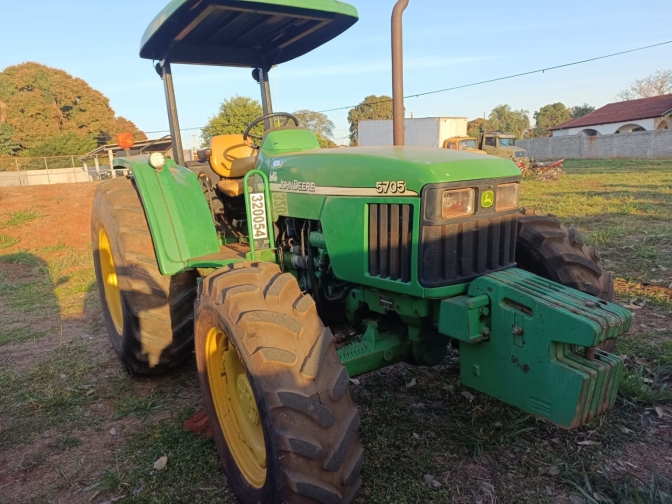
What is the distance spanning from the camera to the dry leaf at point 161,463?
282cm

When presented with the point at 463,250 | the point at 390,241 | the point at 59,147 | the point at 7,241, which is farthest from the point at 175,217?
the point at 59,147

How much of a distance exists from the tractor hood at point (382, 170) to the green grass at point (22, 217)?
10710 mm

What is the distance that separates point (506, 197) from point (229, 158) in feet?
7.61

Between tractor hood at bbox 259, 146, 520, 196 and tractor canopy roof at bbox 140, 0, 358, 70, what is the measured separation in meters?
0.99

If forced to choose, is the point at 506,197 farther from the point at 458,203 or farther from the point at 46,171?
the point at 46,171

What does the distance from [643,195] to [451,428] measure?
1111 cm

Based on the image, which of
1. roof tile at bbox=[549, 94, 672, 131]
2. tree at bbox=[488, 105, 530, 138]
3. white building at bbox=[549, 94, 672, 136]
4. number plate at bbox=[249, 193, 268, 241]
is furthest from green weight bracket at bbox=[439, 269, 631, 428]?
tree at bbox=[488, 105, 530, 138]

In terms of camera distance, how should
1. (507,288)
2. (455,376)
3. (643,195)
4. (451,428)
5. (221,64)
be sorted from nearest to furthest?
1. (507,288)
2. (451,428)
3. (455,376)
4. (221,64)
5. (643,195)

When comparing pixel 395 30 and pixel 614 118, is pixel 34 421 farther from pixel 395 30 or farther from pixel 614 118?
pixel 614 118

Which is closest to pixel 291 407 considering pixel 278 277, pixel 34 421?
pixel 278 277

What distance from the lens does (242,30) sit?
3.83 meters

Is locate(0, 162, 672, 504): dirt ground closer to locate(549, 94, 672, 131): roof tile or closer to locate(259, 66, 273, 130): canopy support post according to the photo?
locate(259, 66, 273, 130): canopy support post

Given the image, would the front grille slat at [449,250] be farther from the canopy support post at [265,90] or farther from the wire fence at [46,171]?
the wire fence at [46,171]

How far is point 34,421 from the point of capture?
3.44 meters
